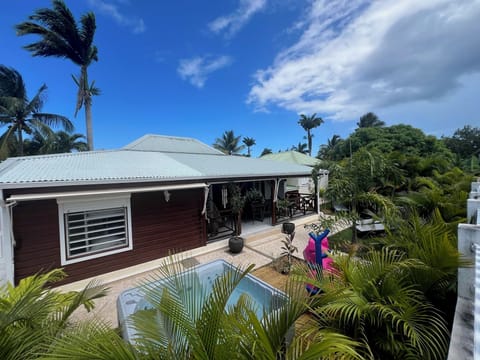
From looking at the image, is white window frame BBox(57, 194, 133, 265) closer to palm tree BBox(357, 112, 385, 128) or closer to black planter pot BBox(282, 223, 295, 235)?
black planter pot BBox(282, 223, 295, 235)

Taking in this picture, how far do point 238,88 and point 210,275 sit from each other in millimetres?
19692

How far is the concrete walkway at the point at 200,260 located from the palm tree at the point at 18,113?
21324mm

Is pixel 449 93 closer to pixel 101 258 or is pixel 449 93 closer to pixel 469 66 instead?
pixel 469 66

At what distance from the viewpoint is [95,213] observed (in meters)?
6.04

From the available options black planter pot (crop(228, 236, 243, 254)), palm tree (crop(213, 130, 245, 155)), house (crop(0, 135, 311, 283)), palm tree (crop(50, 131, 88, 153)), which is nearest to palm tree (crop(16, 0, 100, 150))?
house (crop(0, 135, 311, 283))

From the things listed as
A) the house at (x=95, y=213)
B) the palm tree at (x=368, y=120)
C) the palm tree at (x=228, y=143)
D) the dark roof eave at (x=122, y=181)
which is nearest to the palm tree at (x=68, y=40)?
the house at (x=95, y=213)

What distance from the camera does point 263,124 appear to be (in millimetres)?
31891

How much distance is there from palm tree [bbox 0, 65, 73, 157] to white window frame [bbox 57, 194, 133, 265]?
20257 millimetres

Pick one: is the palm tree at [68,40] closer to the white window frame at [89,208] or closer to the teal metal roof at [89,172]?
the teal metal roof at [89,172]

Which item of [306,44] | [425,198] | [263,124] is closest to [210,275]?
[425,198]

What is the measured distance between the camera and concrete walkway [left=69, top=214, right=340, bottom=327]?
15.7 ft

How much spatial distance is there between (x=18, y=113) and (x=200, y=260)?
25.0 m

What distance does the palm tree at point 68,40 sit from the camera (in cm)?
1384

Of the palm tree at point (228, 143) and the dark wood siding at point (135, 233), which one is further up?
the palm tree at point (228, 143)
